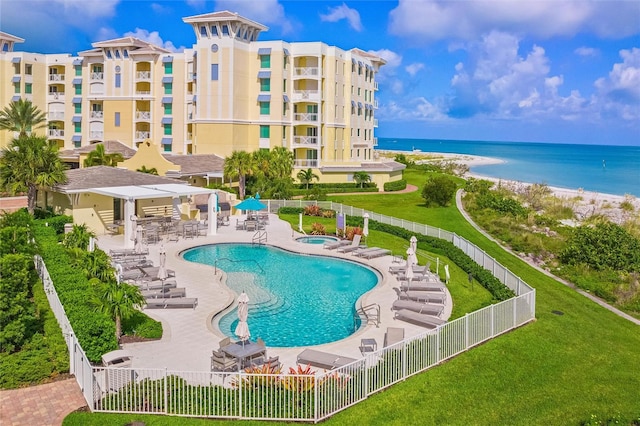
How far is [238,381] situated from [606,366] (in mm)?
9711

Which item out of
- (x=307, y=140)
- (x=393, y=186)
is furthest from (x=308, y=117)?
(x=393, y=186)

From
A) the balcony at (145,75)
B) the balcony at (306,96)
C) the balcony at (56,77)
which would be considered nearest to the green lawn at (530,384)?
the balcony at (306,96)

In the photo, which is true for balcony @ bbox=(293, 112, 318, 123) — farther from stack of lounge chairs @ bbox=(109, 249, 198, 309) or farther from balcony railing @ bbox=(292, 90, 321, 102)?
stack of lounge chairs @ bbox=(109, 249, 198, 309)

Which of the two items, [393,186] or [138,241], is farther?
[393,186]

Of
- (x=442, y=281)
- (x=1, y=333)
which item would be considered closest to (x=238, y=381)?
(x=1, y=333)

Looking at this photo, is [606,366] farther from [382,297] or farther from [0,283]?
Result: [0,283]

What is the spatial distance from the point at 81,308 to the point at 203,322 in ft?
12.4

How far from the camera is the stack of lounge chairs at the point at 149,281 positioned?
1839 cm

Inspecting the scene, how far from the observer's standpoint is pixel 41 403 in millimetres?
11656

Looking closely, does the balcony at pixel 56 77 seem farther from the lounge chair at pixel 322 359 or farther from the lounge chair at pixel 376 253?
the lounge chair at pixel 322 359

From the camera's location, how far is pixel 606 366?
14.9 meters

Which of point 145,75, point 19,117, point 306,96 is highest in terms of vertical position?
point 145,75

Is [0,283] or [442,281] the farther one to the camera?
[442,281]

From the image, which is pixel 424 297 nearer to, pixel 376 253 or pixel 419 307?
pixel 419 307
